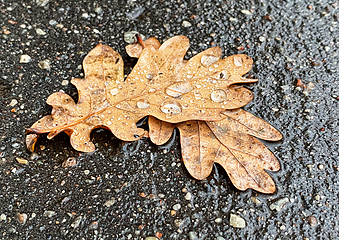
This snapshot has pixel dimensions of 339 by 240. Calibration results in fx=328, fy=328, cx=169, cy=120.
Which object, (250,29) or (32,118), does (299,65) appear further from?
(32,118)

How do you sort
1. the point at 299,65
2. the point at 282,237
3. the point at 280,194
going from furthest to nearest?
1. the point at 299,65
2. the point at 280,194
3. the point at 282,237

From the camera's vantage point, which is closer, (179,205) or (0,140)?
(179,205)

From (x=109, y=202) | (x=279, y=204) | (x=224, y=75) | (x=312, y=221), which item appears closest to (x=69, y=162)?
(x=109, y=202)

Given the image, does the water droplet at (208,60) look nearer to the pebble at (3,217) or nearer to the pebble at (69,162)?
the pebble at (69,162)

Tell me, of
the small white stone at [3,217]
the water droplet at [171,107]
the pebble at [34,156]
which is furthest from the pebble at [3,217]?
the water droplet at [171,107]

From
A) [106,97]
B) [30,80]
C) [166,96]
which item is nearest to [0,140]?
[30,80]

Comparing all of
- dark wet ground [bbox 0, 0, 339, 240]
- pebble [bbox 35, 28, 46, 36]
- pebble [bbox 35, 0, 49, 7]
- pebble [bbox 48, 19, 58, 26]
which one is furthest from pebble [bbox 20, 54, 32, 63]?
pebble [bbox 35, 0, 49, 7]

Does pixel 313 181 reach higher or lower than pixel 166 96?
lower

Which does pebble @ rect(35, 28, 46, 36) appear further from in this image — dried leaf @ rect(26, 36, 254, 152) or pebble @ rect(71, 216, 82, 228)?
pebble @ rect(71, 216, 82, 228)

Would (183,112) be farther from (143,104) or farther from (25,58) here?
(25,58)
